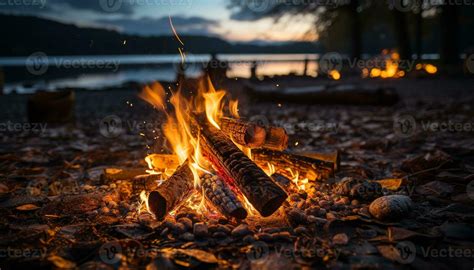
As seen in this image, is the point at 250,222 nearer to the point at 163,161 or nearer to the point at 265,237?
the point at 265,237

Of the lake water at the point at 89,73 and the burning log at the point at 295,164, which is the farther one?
the lake water at the point at 89,73

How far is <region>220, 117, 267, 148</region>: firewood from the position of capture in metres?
3.06

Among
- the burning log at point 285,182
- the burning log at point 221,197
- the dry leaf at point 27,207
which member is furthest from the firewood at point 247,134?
the dry leaf at point 27,207

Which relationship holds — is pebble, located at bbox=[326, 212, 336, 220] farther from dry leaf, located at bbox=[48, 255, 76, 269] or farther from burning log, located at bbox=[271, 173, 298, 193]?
dry leaf, located at bbox=[48, 255, 76, 269]

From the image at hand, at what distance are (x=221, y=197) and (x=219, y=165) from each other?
48 centimetres

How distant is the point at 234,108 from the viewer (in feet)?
12.1

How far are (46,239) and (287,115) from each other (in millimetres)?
6828

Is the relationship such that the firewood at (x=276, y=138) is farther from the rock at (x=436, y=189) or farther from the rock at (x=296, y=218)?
the rock at (x=436, y=189)

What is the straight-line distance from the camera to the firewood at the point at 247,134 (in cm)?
306

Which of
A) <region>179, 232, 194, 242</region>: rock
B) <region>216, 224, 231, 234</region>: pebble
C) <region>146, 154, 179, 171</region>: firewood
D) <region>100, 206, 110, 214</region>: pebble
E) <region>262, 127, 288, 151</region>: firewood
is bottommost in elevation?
<region>179, 232, 194, 242</region>: rock

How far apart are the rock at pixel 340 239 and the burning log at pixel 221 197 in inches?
26.4

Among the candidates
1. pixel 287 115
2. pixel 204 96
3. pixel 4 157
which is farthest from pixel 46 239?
pixel 287 115

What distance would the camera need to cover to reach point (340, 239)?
2217 millimetres

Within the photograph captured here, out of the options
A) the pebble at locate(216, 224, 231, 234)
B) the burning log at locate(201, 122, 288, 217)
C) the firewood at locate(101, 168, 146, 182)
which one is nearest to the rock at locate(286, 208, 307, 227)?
the burning log at locate(201, 122, 288, 217)
